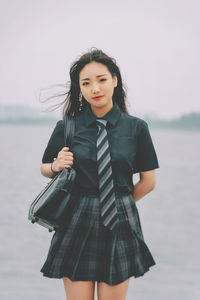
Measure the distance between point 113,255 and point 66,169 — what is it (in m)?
0.39

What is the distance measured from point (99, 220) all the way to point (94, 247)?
11 centimetres

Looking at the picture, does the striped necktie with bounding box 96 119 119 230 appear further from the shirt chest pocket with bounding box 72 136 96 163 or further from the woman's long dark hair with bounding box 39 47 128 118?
the woman's long dark hair with bounding box 39 47 128 118

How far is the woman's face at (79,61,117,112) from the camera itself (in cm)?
173

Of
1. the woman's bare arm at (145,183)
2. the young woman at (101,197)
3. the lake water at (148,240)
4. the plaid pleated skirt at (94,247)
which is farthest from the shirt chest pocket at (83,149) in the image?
the lake water at (148,240)

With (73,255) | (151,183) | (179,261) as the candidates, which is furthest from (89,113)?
(179,261)

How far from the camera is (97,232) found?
5.53ft

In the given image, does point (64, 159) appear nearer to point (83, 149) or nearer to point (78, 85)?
point (83, 149)

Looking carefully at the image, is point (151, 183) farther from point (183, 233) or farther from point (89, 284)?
point (183, 233)

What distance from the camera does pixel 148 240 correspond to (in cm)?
403

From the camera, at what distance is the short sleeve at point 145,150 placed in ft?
5.73

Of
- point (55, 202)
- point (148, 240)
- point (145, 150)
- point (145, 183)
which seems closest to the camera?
point (55, 202)

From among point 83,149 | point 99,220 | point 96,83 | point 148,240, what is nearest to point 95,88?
point 96,83

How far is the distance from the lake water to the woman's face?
1704mm

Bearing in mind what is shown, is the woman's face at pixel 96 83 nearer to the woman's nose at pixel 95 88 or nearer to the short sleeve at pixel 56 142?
the woman's nose at pixel 95 88
